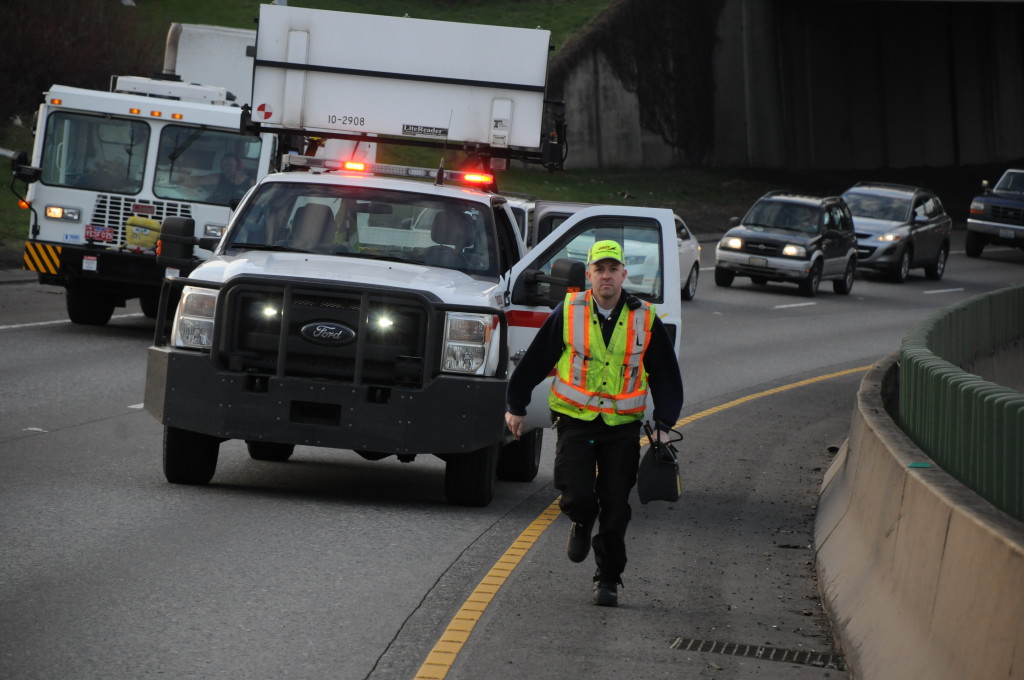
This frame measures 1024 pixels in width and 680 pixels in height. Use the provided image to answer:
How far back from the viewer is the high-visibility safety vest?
8375 millimetres

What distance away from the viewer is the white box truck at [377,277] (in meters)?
10.4

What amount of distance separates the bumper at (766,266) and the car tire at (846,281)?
6.48 feet

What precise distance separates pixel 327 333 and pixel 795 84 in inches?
2003

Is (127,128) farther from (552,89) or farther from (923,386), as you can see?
(552,89)

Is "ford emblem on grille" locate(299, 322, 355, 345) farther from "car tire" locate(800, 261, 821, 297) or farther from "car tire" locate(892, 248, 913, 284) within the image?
"car tire" locate(892, 248, 913, 284)

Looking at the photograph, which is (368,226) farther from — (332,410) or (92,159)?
(92,159)

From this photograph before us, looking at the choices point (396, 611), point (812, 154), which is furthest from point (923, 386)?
point (812, 154)

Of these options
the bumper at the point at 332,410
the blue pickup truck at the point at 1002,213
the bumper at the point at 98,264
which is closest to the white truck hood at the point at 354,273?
the bumper at the point at 332,410

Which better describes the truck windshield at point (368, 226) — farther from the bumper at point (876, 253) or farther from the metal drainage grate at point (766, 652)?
the bumper at point (876, 253)

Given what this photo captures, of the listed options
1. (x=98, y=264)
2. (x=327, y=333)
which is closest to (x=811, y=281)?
(x=98, y=264)

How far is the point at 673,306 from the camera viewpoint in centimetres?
1159

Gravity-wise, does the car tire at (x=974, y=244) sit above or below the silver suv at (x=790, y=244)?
above

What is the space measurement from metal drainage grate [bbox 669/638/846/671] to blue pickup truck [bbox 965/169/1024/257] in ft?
121

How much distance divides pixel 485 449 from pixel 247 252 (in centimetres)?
210
